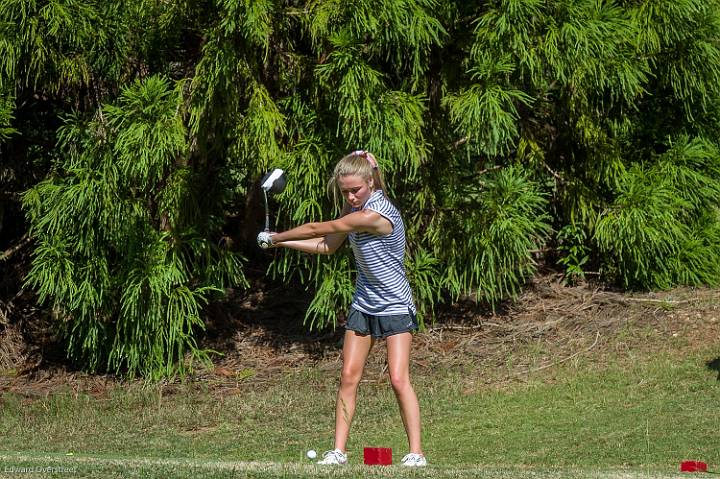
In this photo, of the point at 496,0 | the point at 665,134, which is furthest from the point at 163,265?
the point at 665,134

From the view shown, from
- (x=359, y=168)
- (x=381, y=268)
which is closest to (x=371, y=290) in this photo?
(x=381, y=268)

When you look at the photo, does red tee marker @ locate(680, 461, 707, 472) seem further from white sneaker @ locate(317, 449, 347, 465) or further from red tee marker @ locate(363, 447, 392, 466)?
white sneaker @ locate(317, 449, 347, 465)

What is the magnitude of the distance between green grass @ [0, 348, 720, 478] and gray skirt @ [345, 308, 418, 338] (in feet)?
4.74

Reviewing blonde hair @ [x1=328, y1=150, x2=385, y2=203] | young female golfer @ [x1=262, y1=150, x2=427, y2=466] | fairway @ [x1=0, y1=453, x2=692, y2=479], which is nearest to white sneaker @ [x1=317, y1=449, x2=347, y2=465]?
young female golfer @ [x1=262, y1=150, x2=427, y2=466]

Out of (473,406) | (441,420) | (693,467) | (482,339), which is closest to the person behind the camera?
(693,467)

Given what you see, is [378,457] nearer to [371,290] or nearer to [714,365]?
[371,290]

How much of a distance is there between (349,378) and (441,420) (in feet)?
10.1

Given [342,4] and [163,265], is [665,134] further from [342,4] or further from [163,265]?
[163,265]

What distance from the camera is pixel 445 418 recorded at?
8.55m

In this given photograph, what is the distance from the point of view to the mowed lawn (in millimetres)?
7270

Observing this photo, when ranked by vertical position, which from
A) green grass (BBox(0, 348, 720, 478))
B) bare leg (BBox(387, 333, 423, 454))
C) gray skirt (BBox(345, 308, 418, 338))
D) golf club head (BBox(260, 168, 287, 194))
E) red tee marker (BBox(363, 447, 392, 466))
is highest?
golf club head (BBox(260, 168, 287, 194))

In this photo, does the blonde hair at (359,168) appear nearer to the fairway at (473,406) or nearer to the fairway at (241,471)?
the fairway at (241,471)

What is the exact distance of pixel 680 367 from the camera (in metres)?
9.23

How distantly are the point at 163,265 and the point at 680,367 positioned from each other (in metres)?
4.60
